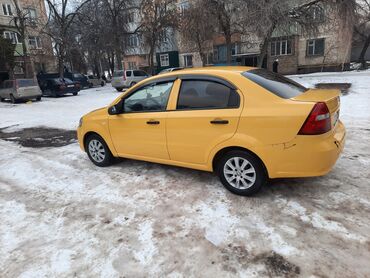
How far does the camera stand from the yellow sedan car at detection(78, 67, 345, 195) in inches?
131

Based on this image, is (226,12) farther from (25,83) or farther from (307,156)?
(307,156)

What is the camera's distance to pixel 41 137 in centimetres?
836

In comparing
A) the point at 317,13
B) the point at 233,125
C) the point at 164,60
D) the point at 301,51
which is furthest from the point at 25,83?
the point at 301,51

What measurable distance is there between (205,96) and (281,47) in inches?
1176

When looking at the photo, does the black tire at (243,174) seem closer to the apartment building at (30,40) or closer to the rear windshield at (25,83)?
the rear windshield at (25,83)

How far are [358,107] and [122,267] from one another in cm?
936

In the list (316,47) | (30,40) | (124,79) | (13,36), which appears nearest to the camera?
(124,79)

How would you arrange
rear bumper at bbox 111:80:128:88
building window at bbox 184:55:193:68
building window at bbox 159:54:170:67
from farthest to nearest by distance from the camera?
building window at bbox 159:54:170:67
building window at bbox 184:55:193:68
rear bumper at bbox 111:80:128:88

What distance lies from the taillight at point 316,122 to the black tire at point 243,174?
68cm

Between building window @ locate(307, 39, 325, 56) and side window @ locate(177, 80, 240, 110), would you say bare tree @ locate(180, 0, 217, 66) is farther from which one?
side window @ locate(177, 80, 240, 110)

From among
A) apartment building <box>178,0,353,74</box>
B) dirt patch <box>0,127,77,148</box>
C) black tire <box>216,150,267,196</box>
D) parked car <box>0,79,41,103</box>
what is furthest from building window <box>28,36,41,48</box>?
black tire <box>216,150,267,196</box>

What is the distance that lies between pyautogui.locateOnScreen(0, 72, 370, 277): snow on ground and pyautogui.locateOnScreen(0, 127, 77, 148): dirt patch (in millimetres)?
2456

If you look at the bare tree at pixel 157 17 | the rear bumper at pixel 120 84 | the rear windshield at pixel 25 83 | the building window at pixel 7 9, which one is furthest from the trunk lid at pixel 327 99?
the building window at pixel 7 9

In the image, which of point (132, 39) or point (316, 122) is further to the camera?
point (132, 39)
